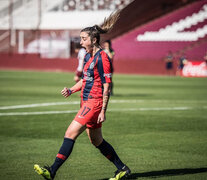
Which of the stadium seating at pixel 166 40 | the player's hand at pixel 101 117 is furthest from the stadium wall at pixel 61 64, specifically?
the player's hand at pixel 101 117

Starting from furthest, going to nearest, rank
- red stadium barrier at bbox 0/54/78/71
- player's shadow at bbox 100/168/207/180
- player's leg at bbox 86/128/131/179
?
red stadium barrier at bbox 0/54/78/71 < player's shadow at bbox 100/168/207/180 < player's leg at bbox 86/128/131/179

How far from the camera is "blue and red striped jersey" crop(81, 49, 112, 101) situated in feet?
20.9

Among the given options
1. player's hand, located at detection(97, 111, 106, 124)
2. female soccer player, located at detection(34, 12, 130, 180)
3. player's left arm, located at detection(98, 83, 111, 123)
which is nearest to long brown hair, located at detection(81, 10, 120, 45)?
female soccer player, located at detection(34, 12, 130, 180)

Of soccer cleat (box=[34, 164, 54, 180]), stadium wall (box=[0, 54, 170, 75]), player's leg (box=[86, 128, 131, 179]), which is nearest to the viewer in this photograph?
soccer cleat (box=[34, 164, 54, 180])

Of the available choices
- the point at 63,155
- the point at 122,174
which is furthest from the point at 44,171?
the point at 122,174

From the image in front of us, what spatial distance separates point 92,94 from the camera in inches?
255

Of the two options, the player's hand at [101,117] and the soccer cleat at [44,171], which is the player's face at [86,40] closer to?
the player's hand at [101,117]

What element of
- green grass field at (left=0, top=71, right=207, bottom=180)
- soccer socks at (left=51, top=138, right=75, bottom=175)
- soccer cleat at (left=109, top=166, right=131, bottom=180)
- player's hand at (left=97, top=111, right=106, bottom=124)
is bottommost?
green grass field at (left=0, top=71, right=207, bottom=180)

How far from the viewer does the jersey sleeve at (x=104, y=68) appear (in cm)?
635

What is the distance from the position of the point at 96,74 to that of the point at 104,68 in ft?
0.52

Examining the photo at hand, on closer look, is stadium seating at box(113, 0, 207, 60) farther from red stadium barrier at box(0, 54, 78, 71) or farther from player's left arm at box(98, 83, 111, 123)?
player's left arm at box(98, 83, 111, 123)

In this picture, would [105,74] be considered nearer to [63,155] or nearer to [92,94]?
[92,94]

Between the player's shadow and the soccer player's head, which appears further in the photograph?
the player's shadow

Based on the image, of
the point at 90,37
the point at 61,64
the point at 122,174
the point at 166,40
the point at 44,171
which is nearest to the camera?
the point at 44,171
